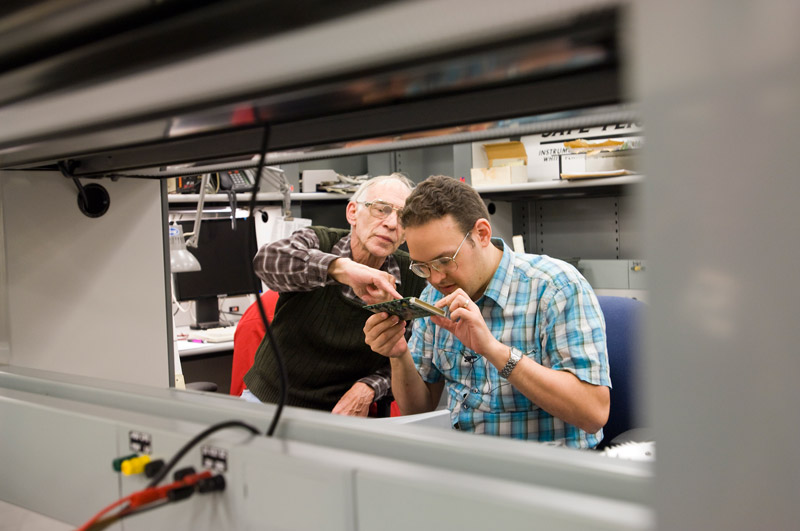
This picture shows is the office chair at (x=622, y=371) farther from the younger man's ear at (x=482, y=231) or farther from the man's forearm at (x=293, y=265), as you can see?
the man's forearm at (x=293, y=265)

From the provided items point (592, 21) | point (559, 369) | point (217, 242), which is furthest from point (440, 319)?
point (217, 242)

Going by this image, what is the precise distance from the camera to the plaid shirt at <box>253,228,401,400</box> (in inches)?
69.2

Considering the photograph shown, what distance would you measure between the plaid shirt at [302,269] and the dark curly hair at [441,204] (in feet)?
0.92

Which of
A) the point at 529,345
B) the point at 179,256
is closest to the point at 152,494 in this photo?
the point at 529,345

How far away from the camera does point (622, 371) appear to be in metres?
1.53

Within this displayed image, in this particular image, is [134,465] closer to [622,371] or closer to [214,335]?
[622,371]

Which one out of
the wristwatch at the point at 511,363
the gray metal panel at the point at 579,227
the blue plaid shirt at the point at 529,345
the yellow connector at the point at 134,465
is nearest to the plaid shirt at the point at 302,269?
the blue plaid shirt at the point at 529,345

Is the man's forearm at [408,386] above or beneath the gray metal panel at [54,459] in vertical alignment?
beneath

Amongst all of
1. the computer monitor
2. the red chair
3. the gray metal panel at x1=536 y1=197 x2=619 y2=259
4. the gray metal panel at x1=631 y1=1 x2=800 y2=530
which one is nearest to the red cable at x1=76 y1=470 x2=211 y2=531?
the gray metal panel at x1=631 y1=1 x2=800 y2=530

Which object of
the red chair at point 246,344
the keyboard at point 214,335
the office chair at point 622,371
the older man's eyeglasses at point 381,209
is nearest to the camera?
the office chair at point 622,371

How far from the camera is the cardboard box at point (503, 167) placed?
324cm

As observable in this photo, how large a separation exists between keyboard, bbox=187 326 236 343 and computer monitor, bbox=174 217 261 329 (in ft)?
0.56

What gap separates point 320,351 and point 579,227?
91.1 inches

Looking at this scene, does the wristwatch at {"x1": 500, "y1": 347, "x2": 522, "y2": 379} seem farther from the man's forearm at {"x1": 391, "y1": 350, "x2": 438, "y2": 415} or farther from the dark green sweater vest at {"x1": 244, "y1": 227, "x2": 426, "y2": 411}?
the dark green sweater vest at {"x1": 244, "y1": 227, "x2": 426, "y2": 411}
